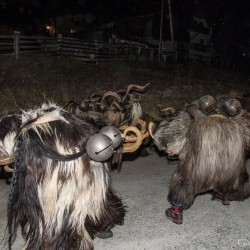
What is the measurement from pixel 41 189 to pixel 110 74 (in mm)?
11801

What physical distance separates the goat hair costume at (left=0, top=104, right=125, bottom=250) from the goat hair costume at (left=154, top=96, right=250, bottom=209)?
1.13 metres

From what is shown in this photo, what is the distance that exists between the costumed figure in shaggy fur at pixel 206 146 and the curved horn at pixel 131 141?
67cm

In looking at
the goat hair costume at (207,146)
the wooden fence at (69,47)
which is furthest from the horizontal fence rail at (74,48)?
the goat hair costume at (207,146)

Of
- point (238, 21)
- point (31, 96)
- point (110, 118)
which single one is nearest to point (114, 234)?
point (110, 118)

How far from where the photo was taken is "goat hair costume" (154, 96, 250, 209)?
3756 millimetres

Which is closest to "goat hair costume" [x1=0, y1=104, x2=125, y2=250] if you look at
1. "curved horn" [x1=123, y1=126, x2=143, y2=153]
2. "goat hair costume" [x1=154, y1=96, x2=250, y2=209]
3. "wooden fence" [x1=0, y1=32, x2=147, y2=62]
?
"curved horn" [x1=123, y1=126, x2=143, y2=153]

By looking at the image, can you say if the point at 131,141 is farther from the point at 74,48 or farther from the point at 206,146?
the point at 74,48

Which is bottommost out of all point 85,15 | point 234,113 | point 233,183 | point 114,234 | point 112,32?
point 114,234

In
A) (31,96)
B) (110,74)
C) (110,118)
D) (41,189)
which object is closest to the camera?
(41,189)

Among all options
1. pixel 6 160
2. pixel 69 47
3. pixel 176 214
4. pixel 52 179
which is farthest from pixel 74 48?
pixel 52 179

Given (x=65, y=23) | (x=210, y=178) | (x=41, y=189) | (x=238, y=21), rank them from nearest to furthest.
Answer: (x=41, y=189) < (x=210, y=178) < (x=238, y=21) < (x=65, y=23)

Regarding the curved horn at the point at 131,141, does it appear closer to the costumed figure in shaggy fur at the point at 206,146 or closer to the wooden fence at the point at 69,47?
the costumed figure in shaggy fur at the point at 206,146

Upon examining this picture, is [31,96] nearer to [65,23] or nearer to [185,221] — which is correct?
[185,221]

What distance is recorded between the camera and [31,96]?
27.2 feet
